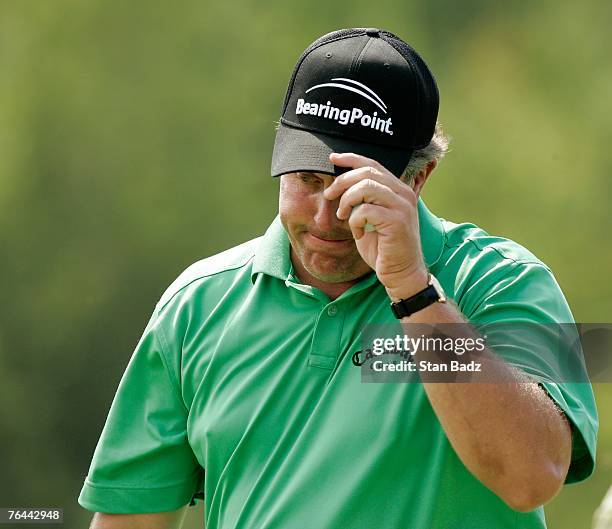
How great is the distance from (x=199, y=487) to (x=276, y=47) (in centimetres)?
741

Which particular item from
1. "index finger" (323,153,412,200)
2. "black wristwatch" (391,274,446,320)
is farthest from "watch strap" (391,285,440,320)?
"index finger" (323,153,412,200)

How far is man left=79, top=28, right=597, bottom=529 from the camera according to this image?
250cm

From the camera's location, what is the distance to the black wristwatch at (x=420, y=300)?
8.15 ft

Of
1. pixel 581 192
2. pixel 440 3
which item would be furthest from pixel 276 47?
pixel 581 192

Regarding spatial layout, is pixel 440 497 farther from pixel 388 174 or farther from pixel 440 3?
pixel 440 3

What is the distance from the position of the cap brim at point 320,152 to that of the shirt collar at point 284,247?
0.14m

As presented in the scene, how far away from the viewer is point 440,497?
261 cm

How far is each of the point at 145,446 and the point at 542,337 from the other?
0.98 m

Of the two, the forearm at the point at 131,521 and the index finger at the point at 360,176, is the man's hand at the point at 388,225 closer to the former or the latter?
the index finger at the point at 360,176

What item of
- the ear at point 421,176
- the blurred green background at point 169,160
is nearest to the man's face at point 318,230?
the ear at point 421,176

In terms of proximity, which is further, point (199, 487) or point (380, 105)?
point (199, 487)

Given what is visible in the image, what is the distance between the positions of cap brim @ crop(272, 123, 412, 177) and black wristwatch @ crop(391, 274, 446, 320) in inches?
16.4

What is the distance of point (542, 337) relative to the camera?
265cm

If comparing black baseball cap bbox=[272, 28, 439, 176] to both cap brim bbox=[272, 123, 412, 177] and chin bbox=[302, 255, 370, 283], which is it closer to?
cap brim bbox=[272, 123, 412, 177]
